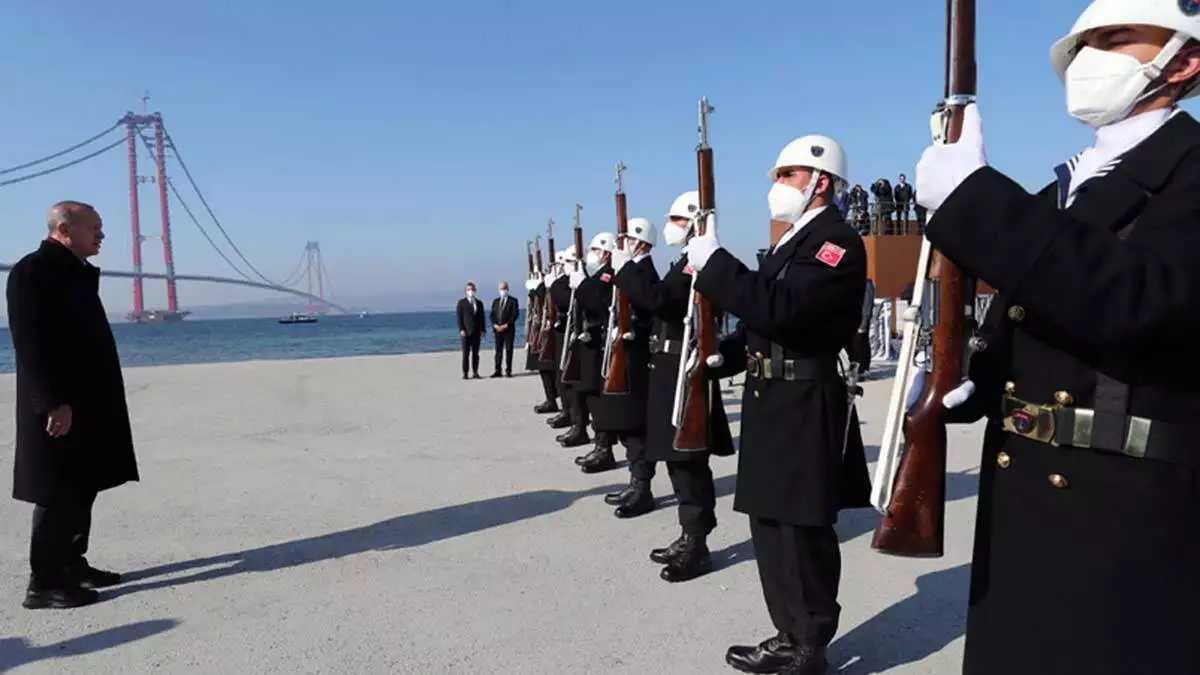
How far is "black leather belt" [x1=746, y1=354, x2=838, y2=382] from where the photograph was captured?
2.86 m

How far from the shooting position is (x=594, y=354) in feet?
22.0

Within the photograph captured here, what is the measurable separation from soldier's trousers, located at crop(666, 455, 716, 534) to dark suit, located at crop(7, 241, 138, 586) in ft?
9.85

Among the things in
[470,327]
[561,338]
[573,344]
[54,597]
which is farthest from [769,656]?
[470,327]

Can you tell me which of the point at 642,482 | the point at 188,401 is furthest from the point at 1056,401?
the point at 188,401

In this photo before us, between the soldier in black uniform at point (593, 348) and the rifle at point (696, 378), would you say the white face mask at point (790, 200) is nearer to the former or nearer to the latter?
the rifle at point (696, 378)

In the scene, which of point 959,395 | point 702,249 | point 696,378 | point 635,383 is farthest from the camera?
point 635,383

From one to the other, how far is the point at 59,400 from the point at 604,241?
489 cm

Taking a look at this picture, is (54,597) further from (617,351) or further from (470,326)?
(470,326)

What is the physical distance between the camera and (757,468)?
2.94 meters

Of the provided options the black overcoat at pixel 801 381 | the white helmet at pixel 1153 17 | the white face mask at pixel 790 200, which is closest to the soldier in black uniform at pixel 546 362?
the white face mask at pixel 790 200

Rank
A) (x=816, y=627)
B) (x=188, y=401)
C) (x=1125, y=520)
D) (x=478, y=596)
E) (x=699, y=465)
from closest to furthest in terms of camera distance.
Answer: (x=1125, y=520)
(x=816, y=627)
(x=478, y=596)
(x=699, y=465)
(x=188, y=401)

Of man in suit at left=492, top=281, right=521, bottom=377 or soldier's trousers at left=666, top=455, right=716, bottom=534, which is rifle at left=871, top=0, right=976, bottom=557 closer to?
soldier's trousers at left=666, top=455, right=716, bottom=534

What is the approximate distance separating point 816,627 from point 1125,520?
1.69 meters

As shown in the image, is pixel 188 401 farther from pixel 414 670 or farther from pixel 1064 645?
pixel 1064 645
